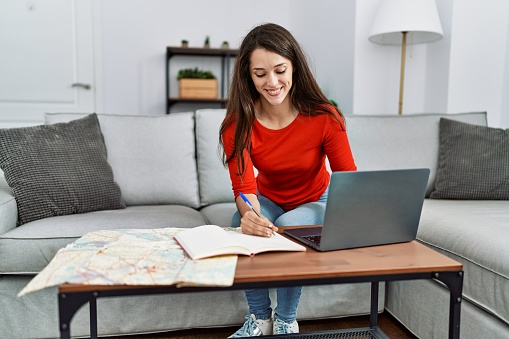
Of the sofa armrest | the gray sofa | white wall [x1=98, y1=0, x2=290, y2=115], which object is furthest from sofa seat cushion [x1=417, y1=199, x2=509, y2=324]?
white wall [x1=98, y1=0, x2=290, y2=115]

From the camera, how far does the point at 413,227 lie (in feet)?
3.84

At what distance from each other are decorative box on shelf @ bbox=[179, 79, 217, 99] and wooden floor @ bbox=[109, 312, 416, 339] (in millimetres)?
2570

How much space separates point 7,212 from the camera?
1.70 meters

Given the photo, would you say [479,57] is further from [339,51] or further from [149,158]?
[149,158]

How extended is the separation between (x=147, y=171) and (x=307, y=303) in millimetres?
861

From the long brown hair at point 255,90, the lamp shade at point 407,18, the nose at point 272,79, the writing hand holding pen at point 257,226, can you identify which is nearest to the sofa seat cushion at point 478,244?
the long brown hair at point 255,90

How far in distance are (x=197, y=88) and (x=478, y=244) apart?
9.73 feet

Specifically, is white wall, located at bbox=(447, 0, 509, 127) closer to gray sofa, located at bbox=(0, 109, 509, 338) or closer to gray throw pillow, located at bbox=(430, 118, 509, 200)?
gray sofa, located at bbox=(0, 109, 509, 338)

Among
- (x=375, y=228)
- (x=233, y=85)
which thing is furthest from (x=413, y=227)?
(x=233, y=85)

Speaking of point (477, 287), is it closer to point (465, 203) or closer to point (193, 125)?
point (465, 203)

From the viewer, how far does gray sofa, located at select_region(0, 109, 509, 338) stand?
1506mm

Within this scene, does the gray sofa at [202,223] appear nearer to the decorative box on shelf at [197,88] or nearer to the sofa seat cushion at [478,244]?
the sofa seat cushion at [478,244]

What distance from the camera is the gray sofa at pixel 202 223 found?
1506 mm

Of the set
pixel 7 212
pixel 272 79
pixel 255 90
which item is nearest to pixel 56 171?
pixel 7 212
